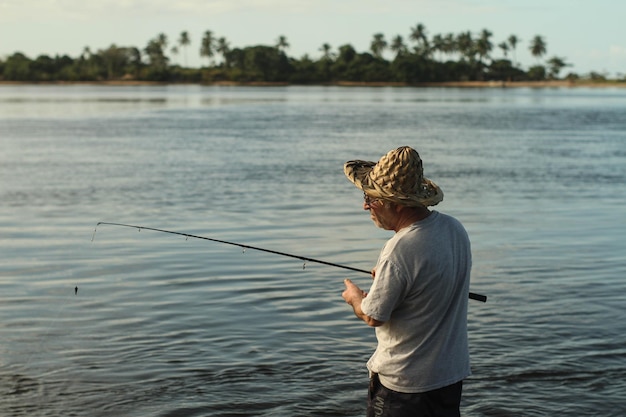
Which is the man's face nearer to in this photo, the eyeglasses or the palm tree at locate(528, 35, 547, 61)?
A: the eyeglasses

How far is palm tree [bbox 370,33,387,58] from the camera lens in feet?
595

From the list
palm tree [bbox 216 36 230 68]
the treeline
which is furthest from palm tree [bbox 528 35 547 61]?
palm tree [bbox 216 36 230 68]

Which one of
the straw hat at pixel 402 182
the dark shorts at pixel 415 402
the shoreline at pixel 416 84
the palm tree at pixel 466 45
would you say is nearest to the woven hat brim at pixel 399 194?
the straw hat at pixel 402 182

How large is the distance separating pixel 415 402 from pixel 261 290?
611 cm

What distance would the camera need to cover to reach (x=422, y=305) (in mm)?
3875

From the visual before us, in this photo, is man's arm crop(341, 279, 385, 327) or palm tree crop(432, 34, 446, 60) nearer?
man's arm crop(341, 279, 385, 327)

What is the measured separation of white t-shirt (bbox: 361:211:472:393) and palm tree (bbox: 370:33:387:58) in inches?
7107

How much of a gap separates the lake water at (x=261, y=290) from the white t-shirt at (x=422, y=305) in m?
2.58

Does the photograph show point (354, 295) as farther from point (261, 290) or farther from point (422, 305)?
point (261, 290)

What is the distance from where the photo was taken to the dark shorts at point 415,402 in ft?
12.9

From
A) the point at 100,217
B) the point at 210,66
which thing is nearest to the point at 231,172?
the point at 100,217

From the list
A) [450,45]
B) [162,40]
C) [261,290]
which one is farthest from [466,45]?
[261,290]

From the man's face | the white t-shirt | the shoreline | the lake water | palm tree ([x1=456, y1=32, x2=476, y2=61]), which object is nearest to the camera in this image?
the white t-shirt

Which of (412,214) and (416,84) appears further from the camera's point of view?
(416,84)
